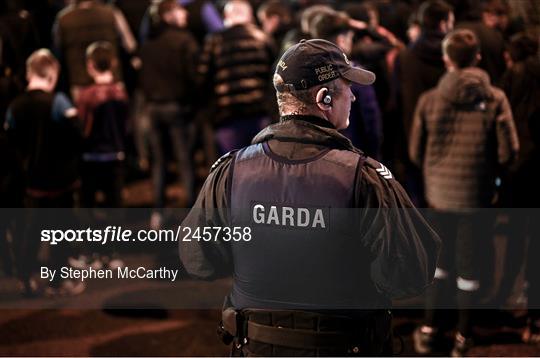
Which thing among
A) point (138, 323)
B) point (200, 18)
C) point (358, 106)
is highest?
point (200, 18)

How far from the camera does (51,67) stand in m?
5.86

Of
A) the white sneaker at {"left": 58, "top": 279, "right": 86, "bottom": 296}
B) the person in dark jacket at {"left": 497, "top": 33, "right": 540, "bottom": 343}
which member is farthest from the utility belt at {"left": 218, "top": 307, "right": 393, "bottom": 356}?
the white sneaker at {"left": 58, "top": 279, "right": 86, "bottom": 296}

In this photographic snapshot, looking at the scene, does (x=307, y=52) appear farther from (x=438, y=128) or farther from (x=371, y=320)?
(x=438, y=128)

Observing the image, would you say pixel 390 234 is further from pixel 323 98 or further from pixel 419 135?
pixel 419 135

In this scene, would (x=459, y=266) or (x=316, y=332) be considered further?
(x=459, y=266)

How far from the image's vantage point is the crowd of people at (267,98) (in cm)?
505

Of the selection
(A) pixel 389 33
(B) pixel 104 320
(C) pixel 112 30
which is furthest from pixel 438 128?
(C) pixel 112 30

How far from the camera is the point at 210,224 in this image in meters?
3.10

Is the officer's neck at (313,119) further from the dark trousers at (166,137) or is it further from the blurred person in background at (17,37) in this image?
the dark trousers at (166,137)

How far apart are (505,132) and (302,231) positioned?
245cm

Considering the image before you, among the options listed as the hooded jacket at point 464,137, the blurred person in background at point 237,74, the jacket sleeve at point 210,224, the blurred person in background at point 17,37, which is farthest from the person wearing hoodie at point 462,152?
the blurred person in background at point 17,37

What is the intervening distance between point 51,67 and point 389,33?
303cm

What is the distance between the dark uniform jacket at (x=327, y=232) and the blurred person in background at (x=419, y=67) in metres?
2.90

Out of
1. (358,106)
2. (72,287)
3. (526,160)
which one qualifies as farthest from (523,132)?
(72,287)
